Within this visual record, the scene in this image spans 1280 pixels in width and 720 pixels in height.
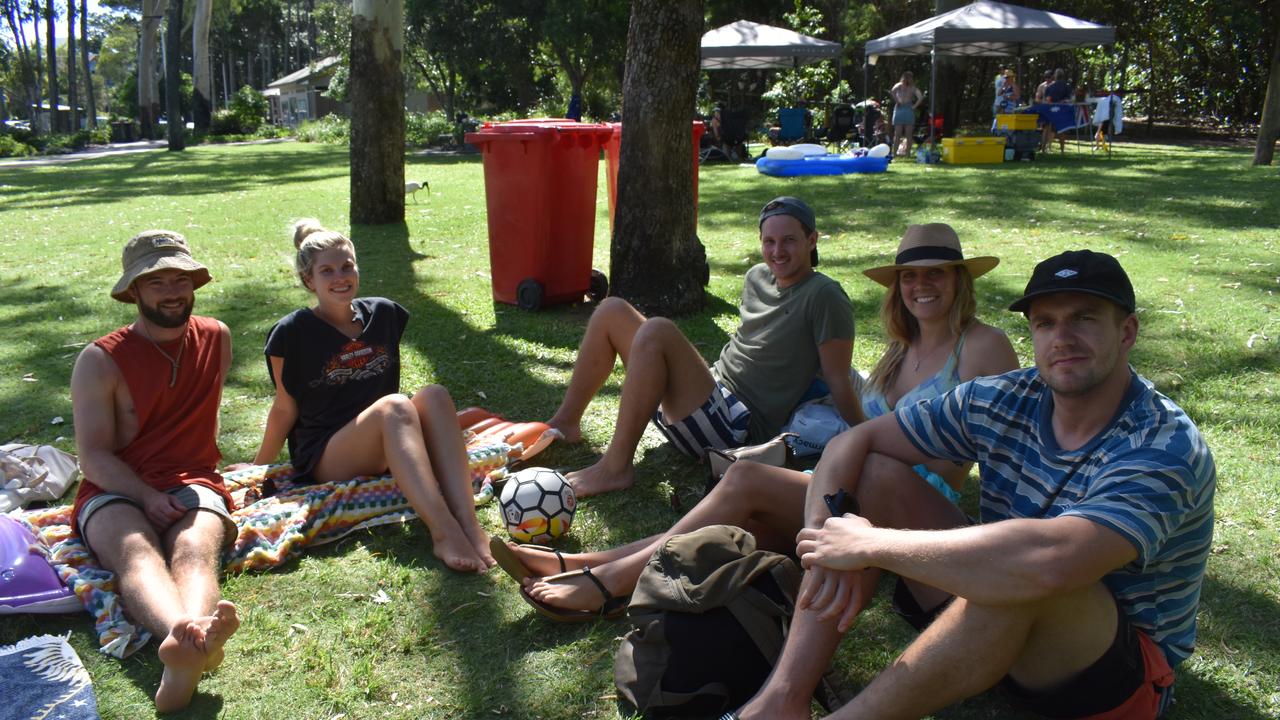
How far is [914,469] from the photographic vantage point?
3344 mm

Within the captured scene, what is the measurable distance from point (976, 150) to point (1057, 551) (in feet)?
57.2

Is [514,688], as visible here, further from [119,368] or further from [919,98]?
[919,98]

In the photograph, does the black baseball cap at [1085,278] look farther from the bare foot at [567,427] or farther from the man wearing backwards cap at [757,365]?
the bare foot at [567,427]

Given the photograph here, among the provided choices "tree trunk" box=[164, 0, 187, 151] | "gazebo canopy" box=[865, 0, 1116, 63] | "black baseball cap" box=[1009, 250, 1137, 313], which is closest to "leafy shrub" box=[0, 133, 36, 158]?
"tree trunk" box=[164, 0, 187, 151]

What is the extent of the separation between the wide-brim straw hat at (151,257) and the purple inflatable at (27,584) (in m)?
0.93

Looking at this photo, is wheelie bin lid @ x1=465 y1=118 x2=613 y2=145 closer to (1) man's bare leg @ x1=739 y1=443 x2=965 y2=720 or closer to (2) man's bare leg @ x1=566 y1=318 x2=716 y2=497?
(2) man's bare leg @ x1=566 y1=318 x2=716 y2=497

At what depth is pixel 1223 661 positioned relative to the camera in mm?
3031

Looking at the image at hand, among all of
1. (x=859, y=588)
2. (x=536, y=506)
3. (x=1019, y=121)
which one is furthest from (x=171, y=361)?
(x=1019, y=121)

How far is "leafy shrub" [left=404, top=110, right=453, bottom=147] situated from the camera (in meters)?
32.8

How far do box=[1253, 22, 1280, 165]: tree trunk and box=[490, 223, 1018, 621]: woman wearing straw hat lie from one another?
1495 centimetres

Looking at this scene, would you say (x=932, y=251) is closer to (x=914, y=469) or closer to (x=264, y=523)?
(x=914, y=469)

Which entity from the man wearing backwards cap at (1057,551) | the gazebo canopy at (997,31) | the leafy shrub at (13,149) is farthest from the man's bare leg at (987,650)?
the leafy shrub at (13,149)

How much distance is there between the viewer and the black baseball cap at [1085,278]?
2412mm

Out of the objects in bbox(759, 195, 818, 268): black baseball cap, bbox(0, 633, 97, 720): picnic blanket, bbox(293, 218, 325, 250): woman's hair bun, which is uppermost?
bbox(759, 195, 818, 268): black baseball cap
